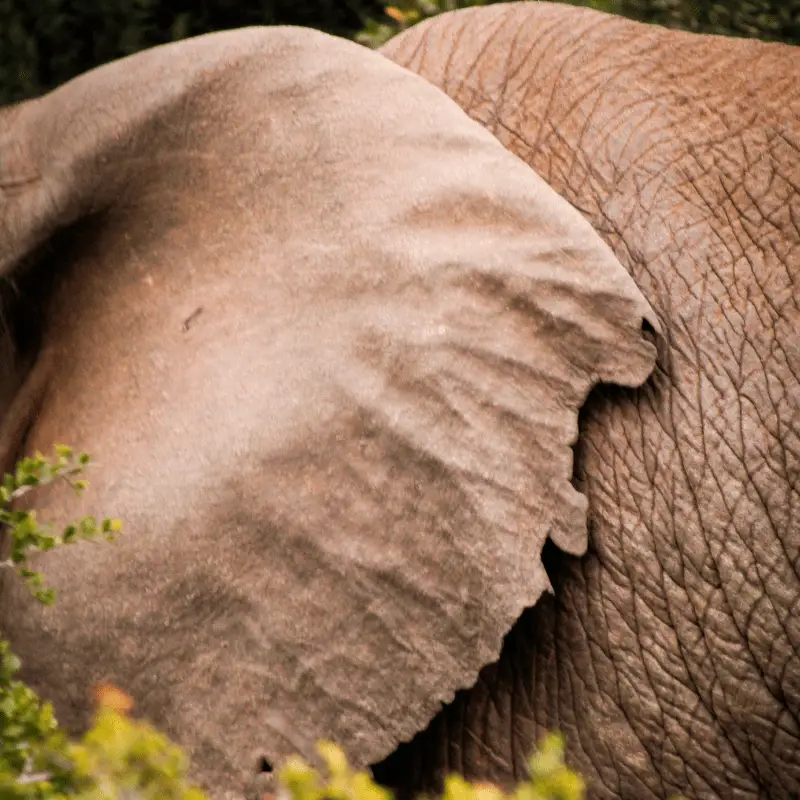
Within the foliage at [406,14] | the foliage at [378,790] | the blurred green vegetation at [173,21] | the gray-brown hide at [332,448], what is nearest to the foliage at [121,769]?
the foliage at [378,790]

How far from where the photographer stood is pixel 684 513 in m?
1.53

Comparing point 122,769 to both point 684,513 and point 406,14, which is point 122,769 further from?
point 406,14

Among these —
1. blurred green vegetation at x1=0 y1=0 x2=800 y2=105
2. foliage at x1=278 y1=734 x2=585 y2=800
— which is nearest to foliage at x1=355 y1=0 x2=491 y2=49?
blurred green vegetation at x1=0 y1=0 x2=800 y2=105

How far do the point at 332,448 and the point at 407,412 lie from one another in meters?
0.10

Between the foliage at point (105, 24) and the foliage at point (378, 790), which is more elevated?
the foliage at point (378, 790)

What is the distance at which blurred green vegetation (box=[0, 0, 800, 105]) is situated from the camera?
2.50 meters

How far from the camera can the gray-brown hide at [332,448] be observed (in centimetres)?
145

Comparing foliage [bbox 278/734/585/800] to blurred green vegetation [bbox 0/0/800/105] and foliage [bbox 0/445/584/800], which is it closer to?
foliage [bbox 0/445/584/800]

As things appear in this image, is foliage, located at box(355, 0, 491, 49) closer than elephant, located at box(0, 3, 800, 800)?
No

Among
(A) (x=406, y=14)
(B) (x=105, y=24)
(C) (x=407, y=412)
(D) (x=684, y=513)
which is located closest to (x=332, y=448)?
(C) (x=407, y=412)

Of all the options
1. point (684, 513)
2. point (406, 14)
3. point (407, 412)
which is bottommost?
point (684, 513)

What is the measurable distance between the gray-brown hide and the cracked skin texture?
96 millimetres

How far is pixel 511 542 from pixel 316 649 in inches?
10.9

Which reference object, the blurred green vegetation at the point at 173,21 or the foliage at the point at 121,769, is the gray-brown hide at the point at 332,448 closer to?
the foliage at the point at 121,769
